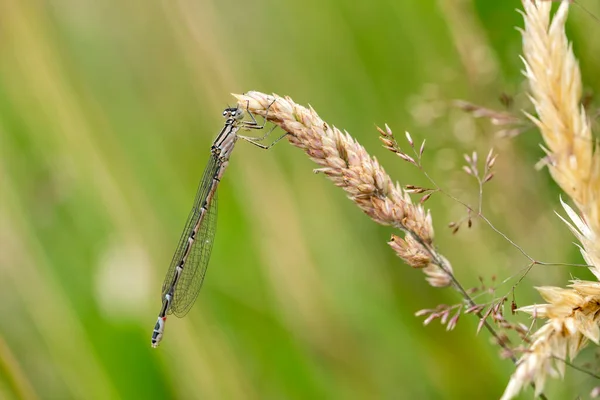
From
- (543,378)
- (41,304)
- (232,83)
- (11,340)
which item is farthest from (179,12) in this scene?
(543,378)

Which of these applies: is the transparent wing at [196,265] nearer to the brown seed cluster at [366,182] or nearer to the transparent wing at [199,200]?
the transparent wing at [199,200]

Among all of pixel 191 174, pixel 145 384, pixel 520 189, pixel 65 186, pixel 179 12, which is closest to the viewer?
pixel 145 384

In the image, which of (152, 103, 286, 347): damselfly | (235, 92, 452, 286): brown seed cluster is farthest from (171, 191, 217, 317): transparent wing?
(235, 92, 452, 286): brown seed cluster

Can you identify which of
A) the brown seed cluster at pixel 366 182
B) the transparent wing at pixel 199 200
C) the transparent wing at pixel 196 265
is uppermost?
the transparent wing at pixel 199 200

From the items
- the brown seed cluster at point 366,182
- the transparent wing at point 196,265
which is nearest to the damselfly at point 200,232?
the transparent wing at point 196,265

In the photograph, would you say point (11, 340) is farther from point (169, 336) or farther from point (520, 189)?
point (520, 189)

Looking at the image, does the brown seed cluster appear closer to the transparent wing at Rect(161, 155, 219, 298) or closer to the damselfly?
the damselfly
